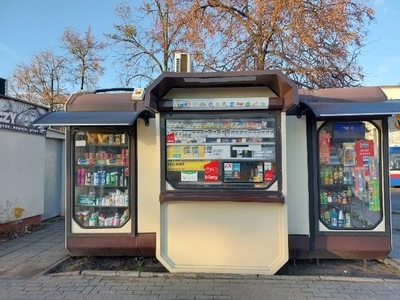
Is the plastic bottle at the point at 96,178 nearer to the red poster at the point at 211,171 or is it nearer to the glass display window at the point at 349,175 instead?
the red poster at the point at 211,171

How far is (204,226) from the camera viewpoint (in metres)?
4.52

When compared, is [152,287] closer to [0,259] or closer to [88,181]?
[88,181]

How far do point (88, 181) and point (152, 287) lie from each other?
214 centimetres

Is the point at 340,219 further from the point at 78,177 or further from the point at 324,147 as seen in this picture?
the point at 78,177

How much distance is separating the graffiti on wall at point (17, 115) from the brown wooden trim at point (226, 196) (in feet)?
15.3

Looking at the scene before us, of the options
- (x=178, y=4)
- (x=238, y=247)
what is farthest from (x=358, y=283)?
(x=178, y=4)

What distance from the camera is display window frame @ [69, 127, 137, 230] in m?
5.12

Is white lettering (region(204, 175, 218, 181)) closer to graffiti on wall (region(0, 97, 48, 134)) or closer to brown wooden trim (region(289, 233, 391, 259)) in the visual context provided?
brown wooden trim (region(289, 233, 391, 259))

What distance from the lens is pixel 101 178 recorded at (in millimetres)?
5324

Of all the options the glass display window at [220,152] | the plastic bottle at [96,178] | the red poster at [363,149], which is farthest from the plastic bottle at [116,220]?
the red poster at [363,149]

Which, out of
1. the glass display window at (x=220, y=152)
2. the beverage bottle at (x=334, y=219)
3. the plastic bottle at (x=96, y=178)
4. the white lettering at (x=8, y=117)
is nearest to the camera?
the glass display window at (x=220, y=152)

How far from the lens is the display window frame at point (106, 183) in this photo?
5.12m

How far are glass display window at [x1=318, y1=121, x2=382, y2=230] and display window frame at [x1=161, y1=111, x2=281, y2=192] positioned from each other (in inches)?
40.3

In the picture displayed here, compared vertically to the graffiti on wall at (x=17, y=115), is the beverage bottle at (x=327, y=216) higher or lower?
lower
